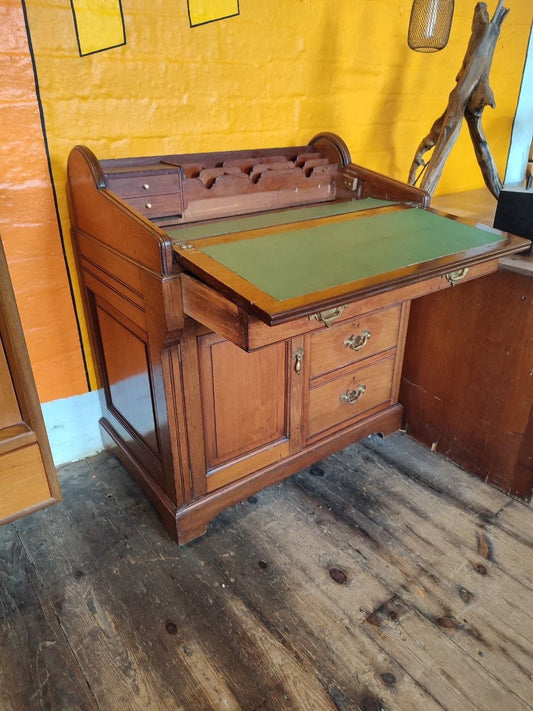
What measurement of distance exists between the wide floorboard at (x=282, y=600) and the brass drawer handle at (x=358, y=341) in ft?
1.91

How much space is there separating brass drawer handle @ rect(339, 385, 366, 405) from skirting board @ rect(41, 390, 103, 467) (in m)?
1.07

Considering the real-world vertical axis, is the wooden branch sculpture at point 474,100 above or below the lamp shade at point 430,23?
below

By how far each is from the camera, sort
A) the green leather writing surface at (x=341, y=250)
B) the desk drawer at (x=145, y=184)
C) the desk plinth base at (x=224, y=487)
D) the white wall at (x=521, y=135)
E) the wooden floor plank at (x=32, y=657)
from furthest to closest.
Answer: the white wall at (x=521, y=135) → the desk plinth base at (x=224, y=487) → the desk drawer at (x=145, y=184) → the wooden floor plank at (x=32, y=657) → the green leather writing surface at (x=341, y=250)

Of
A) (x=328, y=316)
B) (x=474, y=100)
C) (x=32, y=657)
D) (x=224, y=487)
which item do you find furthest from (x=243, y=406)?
(x=474, y=100)

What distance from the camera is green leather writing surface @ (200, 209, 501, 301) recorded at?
1.30 m

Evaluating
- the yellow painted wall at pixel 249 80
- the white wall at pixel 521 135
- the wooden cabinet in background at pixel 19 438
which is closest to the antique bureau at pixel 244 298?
the yellow painted wall at pixel 249 80

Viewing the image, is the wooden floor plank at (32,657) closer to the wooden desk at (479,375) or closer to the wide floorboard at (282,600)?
the wide floorboard at (282,600)

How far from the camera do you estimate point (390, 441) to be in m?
2.52

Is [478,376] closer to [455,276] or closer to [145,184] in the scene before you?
[455,276]

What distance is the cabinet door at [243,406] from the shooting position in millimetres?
1780

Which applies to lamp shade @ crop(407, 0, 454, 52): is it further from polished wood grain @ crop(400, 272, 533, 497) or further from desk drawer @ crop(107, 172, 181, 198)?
desk drawer @ crop(107, 172, 181, 198)

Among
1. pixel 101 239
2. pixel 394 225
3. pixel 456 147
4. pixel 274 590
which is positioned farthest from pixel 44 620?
pixel 456 147

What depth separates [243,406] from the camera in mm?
1906

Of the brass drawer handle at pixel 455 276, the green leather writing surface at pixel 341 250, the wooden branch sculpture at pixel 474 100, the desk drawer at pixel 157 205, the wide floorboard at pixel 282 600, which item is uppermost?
the wooden branch sculpture at pixel 474 100
